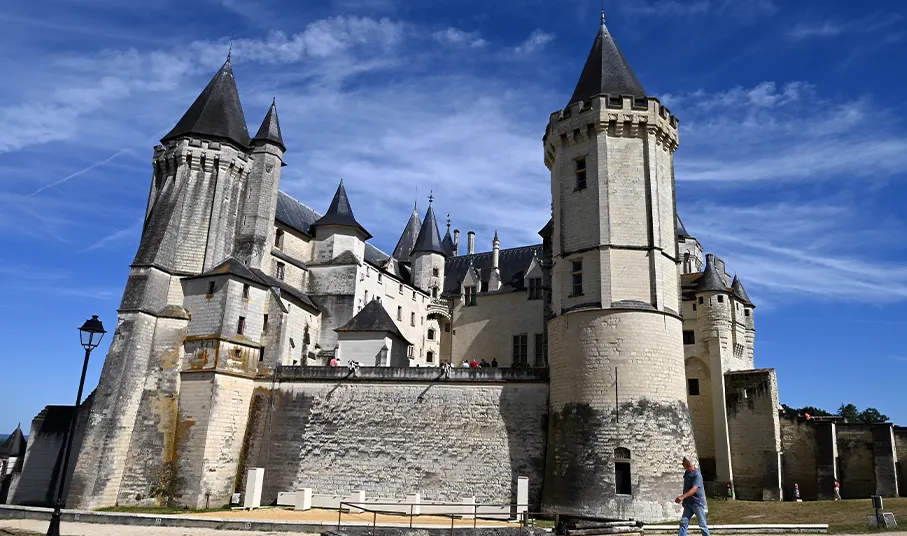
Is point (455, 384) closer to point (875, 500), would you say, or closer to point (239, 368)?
point (239, 368)

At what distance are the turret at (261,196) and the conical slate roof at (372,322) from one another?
5.08 metres

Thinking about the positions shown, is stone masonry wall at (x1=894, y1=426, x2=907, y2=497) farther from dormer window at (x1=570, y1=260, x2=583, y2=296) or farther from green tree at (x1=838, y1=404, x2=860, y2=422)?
green tree at (x1=838, y1=404, x2=860, y2=422)

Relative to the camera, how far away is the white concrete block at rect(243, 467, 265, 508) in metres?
23.8

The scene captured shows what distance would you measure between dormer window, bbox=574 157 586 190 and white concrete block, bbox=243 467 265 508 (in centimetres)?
1573

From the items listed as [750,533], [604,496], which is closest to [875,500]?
[750,533]

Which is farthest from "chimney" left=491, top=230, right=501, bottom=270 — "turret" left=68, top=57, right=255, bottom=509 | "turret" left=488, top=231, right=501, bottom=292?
"turret" left=68, top=57, right=255, bottom=509

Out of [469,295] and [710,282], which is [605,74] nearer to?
[710,282]

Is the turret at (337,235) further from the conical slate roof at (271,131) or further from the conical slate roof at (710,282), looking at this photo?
the conical slate roof at (710,282)

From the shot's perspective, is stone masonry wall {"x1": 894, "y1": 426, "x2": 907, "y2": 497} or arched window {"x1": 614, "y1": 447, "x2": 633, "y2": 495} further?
stone masonry wall {"x1": 894, "y1": 426, "x2": 907, "y2": 497}

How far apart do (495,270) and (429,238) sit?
5245mm

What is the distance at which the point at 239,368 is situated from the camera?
2630cm

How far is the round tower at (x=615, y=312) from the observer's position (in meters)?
20.9

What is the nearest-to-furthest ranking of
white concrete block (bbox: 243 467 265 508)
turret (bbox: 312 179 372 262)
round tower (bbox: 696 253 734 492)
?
1. white concrete block (bbox: 243 467 265 508)
2. round tower (bbox: 696 253 734 492)
3. turret (bbox: 312 179 372 262)

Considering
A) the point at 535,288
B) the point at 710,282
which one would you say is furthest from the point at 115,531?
the point at 535,288
